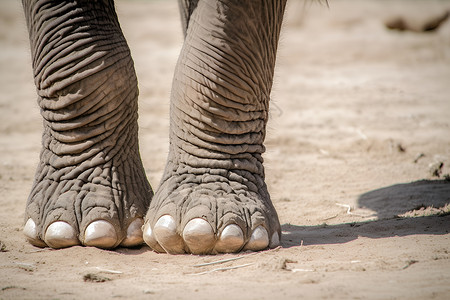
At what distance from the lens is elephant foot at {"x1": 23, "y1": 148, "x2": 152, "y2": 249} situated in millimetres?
2443

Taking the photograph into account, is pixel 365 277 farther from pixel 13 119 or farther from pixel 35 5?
pixel 13 119

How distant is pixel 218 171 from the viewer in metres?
2.47

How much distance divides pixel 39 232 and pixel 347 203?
5.27 feet

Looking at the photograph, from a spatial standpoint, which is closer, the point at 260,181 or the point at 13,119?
the point at 260,181

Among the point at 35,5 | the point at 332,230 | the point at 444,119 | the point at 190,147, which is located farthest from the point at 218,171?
the point at 444,119

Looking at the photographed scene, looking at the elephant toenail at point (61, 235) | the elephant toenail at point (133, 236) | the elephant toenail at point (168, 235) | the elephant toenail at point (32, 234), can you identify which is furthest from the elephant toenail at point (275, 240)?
the elephant toenail at point (32, 234)

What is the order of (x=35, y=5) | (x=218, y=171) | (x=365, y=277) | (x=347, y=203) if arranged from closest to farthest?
1. (x=365, y=277)
2. (x=218, y=171)
3. (x=35, y=5)
4. (x=347, y=203)

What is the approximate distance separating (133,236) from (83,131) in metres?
0.47

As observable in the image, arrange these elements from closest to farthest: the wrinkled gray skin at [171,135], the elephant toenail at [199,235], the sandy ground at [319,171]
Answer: the sandy ground at [319,171]
the elephant toenail at [199,235]
the wrinkled gray skin at [171,135]

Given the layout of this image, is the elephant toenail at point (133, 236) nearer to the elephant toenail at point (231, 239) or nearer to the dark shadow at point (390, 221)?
the elephant toenail at point (231, 239)

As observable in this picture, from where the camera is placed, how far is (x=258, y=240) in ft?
7.70

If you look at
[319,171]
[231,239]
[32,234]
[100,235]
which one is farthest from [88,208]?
[319,171]

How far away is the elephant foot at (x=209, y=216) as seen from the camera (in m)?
2.30

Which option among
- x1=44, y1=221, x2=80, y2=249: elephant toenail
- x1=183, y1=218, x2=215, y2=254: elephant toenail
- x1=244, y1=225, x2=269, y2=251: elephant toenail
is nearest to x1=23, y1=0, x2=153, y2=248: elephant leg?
x1=44, y1=221, x2=80, y2=249: elephant toenail
